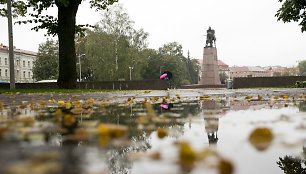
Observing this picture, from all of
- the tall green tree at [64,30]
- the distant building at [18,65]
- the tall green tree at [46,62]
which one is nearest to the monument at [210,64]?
the tall green tree at [64,30]

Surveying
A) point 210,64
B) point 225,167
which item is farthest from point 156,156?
point 210,64

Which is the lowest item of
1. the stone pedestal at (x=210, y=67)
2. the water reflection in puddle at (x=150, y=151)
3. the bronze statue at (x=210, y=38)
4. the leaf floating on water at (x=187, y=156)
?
the water reflection in puddle at (x=150, y=151)

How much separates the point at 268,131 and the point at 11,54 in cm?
1430

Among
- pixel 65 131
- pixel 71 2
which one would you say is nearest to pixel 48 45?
pixel 71 2

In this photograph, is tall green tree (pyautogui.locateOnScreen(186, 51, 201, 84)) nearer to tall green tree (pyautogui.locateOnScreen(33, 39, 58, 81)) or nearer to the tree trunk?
tall green tree (pyautogui.locateOnScreen(33, 39, 58, 81))

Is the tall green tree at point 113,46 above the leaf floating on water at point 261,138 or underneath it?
above

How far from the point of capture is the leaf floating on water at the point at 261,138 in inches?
53.4

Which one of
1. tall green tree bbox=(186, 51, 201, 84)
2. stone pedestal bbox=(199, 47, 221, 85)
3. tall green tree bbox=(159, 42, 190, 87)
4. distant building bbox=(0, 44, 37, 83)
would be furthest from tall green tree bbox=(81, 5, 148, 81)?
tall green tree bbox=(186, 51, 201, 84)

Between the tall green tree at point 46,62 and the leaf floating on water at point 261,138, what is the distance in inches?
2111

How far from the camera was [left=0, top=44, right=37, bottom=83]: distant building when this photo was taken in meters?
69.2

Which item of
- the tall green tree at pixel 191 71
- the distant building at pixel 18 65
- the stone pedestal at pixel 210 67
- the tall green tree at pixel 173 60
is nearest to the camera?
the stone pedestal at pixel 210 67

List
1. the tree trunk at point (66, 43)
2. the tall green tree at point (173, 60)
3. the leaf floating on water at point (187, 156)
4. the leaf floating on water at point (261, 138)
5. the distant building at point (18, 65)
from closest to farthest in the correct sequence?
the leaf floating on water at point (187, 156) → the leaf floating on water at point (261, 138) → the tree trunk at point (66, 43) → the tall green tree at point (173, 60) → the distant building at point (18, 65)

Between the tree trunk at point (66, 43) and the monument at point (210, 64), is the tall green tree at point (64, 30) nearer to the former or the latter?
the tree trunk at point (66, 43)

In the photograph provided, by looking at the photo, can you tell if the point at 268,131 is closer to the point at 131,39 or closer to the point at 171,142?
the point at 171,142
